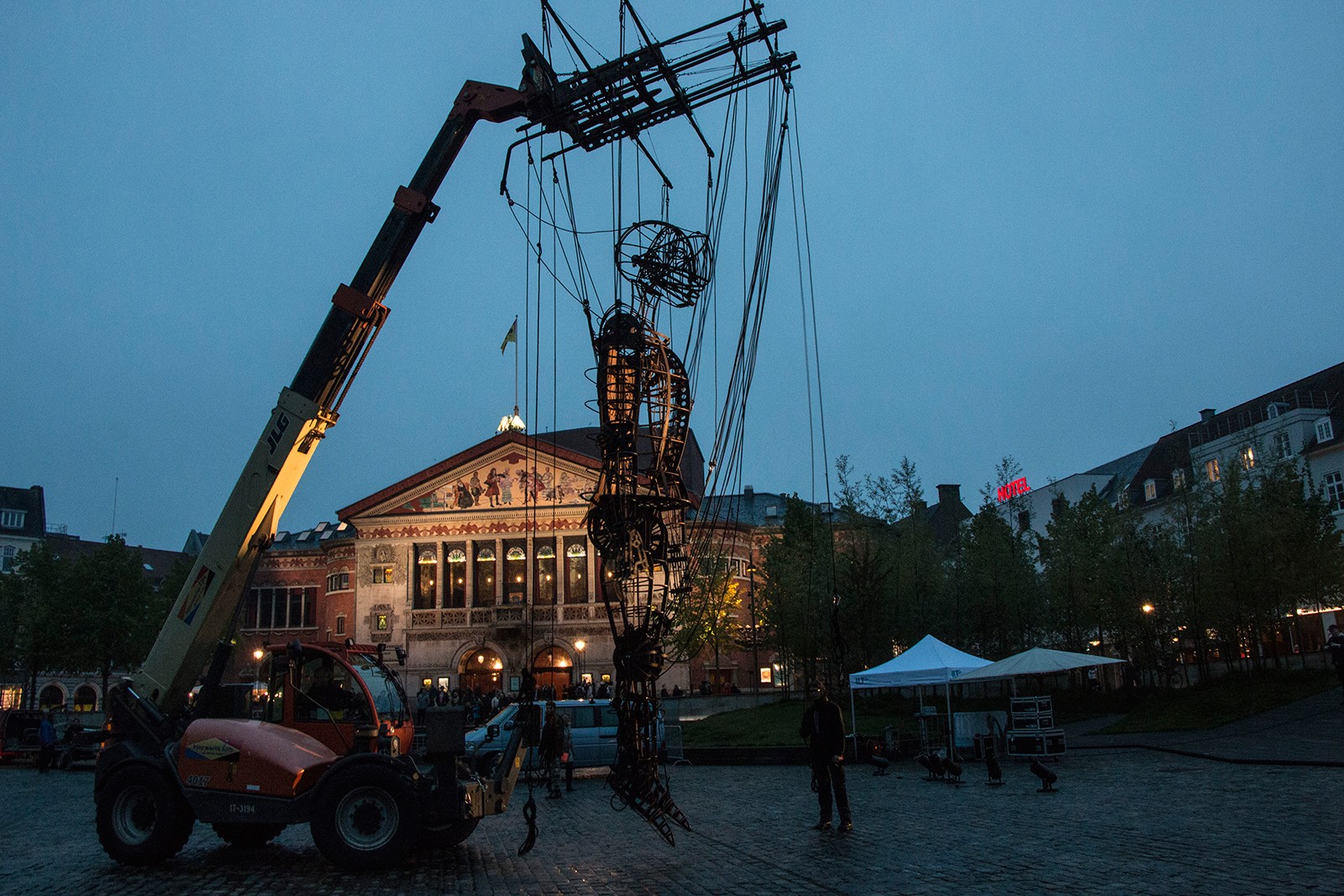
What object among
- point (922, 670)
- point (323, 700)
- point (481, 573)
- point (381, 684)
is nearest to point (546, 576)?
point (481, 573)

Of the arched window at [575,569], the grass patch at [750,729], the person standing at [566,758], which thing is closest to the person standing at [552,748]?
the person standing at [566,758]

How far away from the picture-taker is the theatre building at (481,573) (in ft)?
167

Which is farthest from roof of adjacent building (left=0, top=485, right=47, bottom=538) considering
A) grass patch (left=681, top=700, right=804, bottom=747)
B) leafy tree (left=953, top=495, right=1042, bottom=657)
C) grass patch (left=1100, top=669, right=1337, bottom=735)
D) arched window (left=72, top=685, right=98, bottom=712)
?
grass patch (left=1100, top=669, right=1337, bottom=735)

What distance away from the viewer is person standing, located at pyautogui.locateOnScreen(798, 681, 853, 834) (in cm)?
1243

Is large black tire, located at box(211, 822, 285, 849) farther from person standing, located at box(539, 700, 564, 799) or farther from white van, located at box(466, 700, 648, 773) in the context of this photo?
white van, located at box(466, 700, 648, 773)

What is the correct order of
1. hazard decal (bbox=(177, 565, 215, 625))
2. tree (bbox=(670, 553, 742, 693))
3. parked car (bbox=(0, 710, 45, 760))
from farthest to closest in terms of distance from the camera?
1. tree (bbox=(670, 553, 742, 693))
2. parked car (bbox=(0, 710, 45, 760))
3. hazard decal (bbox=(177, 565, 215, 625))

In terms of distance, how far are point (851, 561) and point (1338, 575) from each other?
46.9 feet

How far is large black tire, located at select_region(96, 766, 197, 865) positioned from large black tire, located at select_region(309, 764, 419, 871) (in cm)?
196

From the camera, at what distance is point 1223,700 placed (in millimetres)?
26375

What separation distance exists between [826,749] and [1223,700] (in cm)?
1863

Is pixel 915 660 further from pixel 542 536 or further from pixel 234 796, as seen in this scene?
pixel 542 536

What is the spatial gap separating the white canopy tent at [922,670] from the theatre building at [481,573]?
28.2 meters

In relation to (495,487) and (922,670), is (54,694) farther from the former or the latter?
(922,670)

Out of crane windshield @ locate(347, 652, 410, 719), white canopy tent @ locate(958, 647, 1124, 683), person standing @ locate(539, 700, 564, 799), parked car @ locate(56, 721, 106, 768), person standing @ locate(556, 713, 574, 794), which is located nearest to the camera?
crane windshield @ locate(347, 652, 410, 719)
